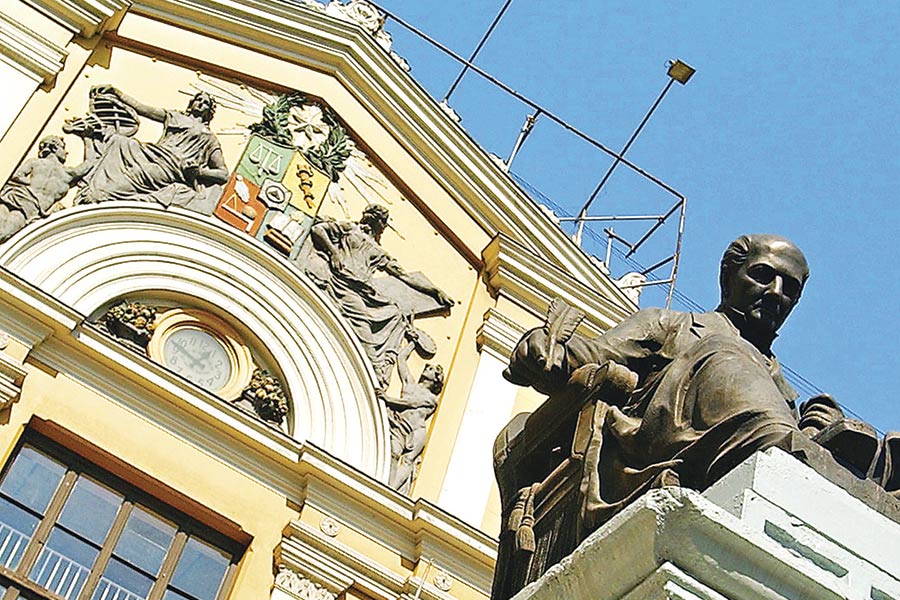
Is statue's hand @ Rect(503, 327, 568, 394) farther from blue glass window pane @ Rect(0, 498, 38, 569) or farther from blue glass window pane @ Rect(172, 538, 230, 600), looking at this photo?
blue glass window pane @ Rect(172, 538, 230, 600)

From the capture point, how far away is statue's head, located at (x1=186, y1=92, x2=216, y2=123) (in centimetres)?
1299

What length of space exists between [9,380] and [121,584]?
1.62 meters

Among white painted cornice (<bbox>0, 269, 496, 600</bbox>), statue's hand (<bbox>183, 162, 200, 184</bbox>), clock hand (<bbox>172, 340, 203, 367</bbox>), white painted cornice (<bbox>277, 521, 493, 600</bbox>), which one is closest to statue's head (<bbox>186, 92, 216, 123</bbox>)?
statue's hand (<bbox>183, 162, 200, 184</bbox>)

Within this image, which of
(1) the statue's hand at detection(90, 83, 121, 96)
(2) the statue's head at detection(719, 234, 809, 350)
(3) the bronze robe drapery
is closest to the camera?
(3) the bronze robe drapery

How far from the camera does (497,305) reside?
548 inches

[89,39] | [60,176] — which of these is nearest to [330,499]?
[60,176]

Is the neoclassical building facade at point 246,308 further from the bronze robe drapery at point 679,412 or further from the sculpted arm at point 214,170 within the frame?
the bronze robe drapery at point 679,412

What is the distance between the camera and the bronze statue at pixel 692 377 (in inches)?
153

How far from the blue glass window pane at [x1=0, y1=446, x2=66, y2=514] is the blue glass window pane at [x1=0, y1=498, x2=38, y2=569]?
3.2 inches

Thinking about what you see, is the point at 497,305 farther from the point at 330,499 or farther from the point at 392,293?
the point at 330,499

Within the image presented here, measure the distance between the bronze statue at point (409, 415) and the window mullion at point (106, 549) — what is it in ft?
7.07

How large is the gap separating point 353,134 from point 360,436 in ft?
10.6

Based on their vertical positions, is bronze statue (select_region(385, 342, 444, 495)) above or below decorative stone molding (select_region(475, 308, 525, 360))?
below

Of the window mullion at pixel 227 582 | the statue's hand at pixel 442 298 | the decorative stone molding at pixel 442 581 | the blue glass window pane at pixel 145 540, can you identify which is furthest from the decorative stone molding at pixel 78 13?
the decorative stone molding at pixel 442 581
